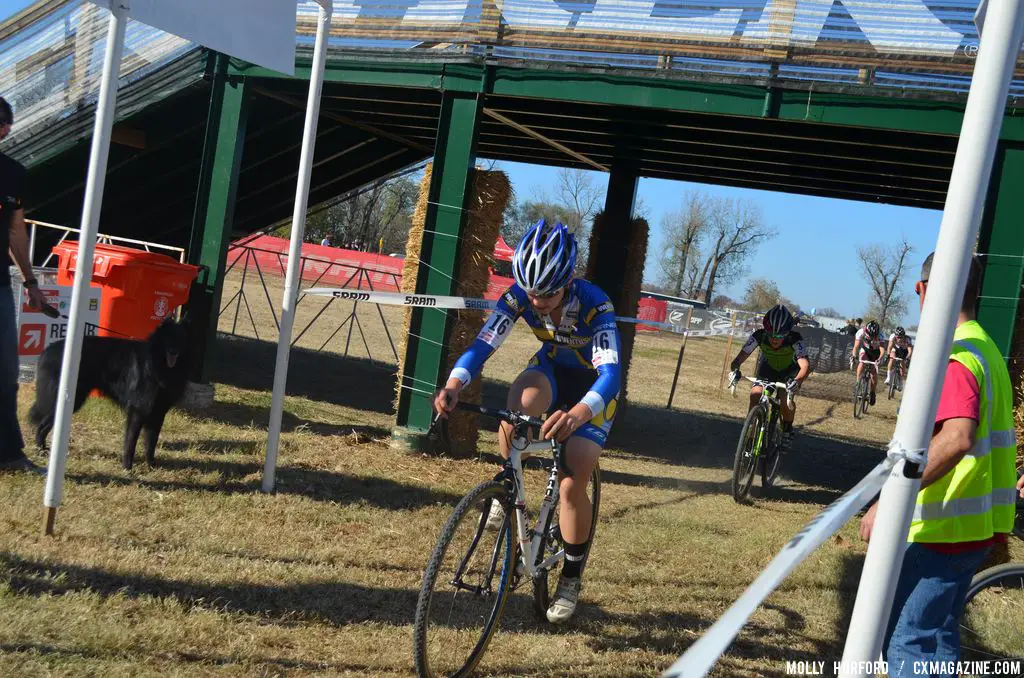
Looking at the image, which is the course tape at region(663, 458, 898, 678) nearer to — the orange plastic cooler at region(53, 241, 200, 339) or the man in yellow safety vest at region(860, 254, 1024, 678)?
the man in yellow safety vest at region(860, 254, 1024, 678)

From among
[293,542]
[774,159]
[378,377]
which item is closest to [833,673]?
[293,542]

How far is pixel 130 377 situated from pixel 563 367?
3.56 m

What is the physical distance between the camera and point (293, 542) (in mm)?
5316

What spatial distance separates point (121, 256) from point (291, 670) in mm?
5561

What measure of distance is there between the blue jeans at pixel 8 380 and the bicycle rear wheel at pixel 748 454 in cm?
603

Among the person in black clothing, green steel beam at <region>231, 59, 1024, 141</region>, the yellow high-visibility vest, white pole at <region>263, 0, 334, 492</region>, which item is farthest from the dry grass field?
green steel beam at <region>231, 59, 1024, 141</region>

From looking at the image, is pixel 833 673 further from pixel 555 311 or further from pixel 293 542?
pixel 293 542

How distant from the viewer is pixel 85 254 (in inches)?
186

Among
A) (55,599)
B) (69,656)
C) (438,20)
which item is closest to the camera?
(69,656)

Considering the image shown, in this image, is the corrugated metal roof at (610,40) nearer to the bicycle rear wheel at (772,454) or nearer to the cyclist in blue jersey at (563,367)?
the bicycle rear wheel at (772,454)

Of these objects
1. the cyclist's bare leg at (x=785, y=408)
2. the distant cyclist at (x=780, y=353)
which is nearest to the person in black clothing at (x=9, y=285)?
the distant cyclist at (x=780, y=353)

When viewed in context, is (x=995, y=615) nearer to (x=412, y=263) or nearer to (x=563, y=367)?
(x=563, y=367)

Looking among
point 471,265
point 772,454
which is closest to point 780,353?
point 772,454

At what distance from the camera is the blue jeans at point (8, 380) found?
18.2ft
